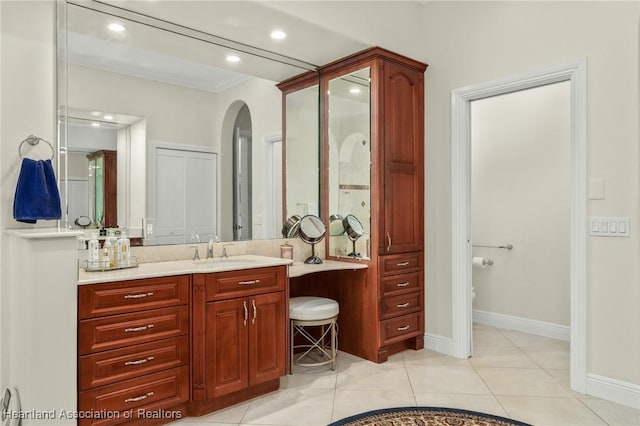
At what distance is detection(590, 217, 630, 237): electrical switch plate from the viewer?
255 cm

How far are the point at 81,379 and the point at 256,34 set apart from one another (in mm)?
2448

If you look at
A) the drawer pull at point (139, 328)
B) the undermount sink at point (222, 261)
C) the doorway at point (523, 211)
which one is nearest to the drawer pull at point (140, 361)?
the drawer pull at point (139, 328)

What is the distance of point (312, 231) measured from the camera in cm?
351

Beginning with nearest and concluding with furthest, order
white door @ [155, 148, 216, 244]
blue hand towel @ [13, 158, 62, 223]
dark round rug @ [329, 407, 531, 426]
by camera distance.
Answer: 1. blue hand towel @ [13, 158, 62, 223]
2. dark round rug @ [329, 407, 531, 426]
3. white door @ [155, 148, 216, 244]

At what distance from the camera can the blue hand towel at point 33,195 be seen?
1.97m

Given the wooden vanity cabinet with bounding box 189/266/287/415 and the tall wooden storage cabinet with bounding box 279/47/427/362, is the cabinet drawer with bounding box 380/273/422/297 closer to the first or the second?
the tall wooden storage cabinet with bounding box 279/47/427/362

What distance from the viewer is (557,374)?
3.05 metres

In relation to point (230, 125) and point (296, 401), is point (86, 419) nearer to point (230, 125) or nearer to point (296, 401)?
point (296, 401)

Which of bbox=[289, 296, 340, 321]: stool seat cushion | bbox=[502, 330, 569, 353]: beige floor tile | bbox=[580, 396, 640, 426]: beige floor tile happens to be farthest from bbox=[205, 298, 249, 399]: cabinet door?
bbox=[502, 330, 569, 353]: beige floor tile

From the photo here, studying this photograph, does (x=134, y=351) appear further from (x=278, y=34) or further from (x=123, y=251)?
(x=278, y=34)

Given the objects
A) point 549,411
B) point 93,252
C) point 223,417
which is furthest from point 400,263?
point 93,252

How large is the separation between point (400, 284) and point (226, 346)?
5.23ft

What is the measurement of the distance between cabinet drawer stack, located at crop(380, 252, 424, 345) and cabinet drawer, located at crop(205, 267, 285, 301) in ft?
3.24

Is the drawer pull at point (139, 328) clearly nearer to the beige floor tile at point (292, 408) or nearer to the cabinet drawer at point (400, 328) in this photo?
the beige floor tile at point (292, 408)
